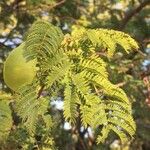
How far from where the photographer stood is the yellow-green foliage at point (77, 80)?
177cm

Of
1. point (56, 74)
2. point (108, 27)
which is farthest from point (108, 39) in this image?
point (108, 27)

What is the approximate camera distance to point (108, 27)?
18.7 feet

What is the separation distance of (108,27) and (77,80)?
3957 mm

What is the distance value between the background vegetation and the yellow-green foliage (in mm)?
2100

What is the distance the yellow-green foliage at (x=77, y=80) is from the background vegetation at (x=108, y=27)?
6.89ft

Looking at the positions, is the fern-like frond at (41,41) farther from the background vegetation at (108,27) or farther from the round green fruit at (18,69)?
the background vegetation at (108,27)

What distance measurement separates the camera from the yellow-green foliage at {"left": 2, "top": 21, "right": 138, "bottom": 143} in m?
1.77

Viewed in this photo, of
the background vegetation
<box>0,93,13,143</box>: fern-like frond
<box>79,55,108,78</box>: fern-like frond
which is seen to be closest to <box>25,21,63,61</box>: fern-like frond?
<box>79,55,108,78</box>: fern-like frond

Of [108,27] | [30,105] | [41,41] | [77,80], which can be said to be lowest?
[30,105]

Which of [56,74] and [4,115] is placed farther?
[4,115]

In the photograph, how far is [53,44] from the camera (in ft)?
6.00

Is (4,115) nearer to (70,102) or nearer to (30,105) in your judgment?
(30,105)

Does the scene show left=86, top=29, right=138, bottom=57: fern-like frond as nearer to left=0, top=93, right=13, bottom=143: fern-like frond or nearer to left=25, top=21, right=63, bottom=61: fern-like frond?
left=25, top=21, right=63, bottom=61: fern-like frond

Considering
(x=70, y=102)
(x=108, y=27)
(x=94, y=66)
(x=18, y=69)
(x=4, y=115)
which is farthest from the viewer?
(x=108, y=27)
